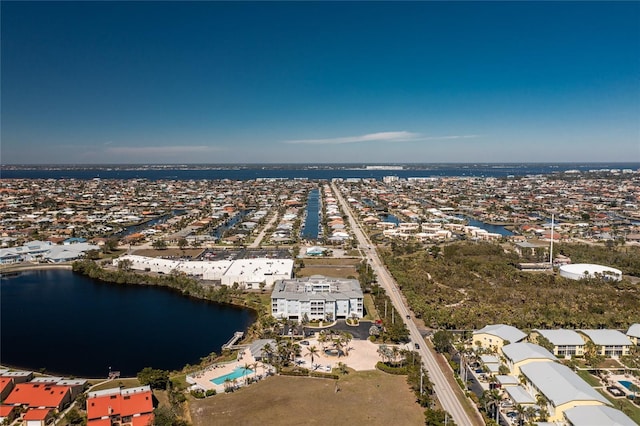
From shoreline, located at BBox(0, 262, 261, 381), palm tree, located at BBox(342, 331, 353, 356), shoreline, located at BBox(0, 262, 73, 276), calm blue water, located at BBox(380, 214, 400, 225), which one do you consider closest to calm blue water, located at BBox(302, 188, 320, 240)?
calm blue water, located at BBox(380, 214, 400, 225)

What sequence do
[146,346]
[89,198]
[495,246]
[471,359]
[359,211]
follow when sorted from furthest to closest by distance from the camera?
[89,198]
[359,211]
[495,246]
[146,346]
[471,359]

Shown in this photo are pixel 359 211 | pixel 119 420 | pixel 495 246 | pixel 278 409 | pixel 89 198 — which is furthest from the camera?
pixel 89 198

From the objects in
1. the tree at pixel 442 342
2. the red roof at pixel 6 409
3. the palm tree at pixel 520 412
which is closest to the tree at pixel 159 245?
the red roof at pixel 6 409

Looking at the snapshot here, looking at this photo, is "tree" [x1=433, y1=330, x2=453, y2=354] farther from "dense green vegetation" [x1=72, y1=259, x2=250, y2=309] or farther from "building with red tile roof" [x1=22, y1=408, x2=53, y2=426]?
"building with red tile roof" [x1=22, y1=408, x2=53, y2=426]

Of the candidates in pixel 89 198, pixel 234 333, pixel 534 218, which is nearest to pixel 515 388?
pixel 234 333

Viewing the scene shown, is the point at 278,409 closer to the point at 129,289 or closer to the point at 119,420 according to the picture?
the point at 119,420

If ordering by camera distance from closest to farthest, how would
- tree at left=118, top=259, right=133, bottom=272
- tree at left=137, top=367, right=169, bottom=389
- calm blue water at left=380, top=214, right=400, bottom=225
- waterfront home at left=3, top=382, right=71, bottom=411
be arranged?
waterfront home at left=3, top=382, right=71, bottom=411, tree at left=137, top=367, right=169, bottom=389, tree at left=118, top=259, right=133, bottom=272, calm blue water at left=380, top=214, right=400, bottom=225

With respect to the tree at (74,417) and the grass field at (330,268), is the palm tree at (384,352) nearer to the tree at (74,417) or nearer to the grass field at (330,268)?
the tree at (74,417)
